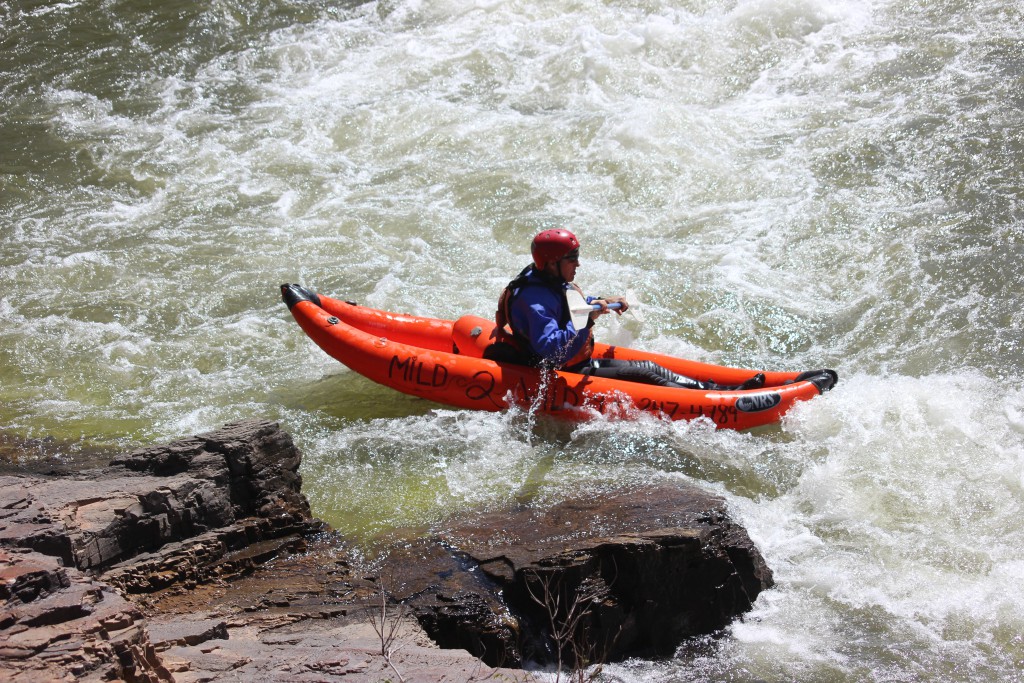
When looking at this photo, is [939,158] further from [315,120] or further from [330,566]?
[330,566]

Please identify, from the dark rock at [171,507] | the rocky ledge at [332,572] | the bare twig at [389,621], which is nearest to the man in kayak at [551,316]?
the rocky ledge at [332,572]

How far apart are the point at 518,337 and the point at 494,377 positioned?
0.93 feet

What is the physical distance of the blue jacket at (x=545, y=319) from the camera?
18.3ft

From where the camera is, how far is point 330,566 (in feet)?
12.6

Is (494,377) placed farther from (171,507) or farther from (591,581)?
(171,507)

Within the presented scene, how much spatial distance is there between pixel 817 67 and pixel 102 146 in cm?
758

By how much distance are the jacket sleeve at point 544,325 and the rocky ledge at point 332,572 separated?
1.38m

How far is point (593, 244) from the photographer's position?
320 inches

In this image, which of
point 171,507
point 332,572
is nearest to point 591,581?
point 332,572

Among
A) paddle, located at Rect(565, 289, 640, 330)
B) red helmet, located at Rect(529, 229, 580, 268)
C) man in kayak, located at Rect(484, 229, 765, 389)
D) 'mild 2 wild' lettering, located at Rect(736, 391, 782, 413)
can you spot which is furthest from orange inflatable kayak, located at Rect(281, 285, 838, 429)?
red helmet, located at Rect(529, 229, 580, 268)

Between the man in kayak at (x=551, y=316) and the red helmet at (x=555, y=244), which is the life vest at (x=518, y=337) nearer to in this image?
the man in kayak at (x=551, y=316)

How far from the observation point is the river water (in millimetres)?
4711

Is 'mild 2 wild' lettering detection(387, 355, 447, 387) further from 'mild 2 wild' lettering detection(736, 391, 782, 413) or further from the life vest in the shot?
'mild 2 wild' lettering detection(736, 391, 782, 413)

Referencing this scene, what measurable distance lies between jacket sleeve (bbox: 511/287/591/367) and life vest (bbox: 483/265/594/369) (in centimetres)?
4
